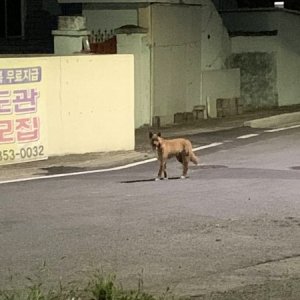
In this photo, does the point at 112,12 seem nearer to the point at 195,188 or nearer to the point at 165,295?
the point at 195,188

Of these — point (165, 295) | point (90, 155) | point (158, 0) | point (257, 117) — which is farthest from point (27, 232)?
point (257, 117)

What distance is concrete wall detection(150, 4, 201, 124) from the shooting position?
23.0 metres

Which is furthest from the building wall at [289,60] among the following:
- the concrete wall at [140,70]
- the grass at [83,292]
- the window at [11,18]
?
the grass at [83,292]

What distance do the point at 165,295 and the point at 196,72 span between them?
709 inches

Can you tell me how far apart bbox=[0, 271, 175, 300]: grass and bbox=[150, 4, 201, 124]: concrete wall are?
15.4 meters

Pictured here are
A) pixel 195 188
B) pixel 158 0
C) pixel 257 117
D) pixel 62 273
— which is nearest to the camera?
pixel 62 273

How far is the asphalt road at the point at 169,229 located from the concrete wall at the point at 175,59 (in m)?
7.13

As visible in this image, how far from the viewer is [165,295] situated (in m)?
7.27

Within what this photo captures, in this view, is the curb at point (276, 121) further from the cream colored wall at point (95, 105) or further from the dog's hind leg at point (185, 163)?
the dog's hind leg at point (185, 163)

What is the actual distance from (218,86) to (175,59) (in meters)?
2.49

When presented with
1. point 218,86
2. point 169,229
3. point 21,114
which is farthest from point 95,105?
point 218,86

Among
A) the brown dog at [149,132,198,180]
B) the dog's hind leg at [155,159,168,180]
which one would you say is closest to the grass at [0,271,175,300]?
the brown dog at [149,132,198,180]

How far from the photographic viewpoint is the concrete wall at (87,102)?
56.6 ft

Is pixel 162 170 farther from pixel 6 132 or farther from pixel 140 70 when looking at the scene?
pixel 140 70
